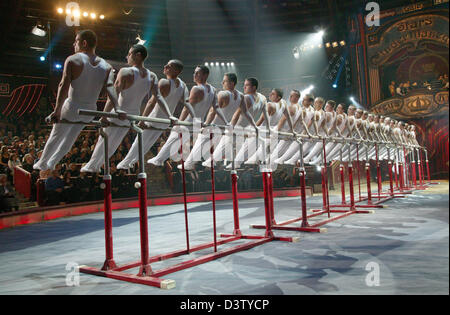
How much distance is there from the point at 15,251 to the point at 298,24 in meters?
19.1

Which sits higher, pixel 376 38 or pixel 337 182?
pixel 376 38

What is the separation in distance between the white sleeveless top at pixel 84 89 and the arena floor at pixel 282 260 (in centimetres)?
167

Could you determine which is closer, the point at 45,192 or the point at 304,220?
the point at 304,220

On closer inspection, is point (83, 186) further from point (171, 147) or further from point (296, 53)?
point (296, 53)

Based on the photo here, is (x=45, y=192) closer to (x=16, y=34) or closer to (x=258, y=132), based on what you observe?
(x=258, y=132)

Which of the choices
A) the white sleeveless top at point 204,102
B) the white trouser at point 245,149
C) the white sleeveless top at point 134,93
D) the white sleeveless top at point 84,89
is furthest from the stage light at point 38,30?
the white sleeveless top at point 84,89

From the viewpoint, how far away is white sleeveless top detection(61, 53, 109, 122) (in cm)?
351

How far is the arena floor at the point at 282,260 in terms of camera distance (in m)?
2.99

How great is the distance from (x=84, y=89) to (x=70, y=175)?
8519mm

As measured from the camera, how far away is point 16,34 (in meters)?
15.6

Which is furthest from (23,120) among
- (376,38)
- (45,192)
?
(376,38)

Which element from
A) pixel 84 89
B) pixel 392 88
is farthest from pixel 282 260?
pixel 392 88

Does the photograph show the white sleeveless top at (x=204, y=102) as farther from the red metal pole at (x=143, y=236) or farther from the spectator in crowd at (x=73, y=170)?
the spectator in crowd at (x=73, y=170)

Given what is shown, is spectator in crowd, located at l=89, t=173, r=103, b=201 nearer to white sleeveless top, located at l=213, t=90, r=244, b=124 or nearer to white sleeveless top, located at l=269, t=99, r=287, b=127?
white sleeveless top, located at l=269, t=99, r=287, b=127
